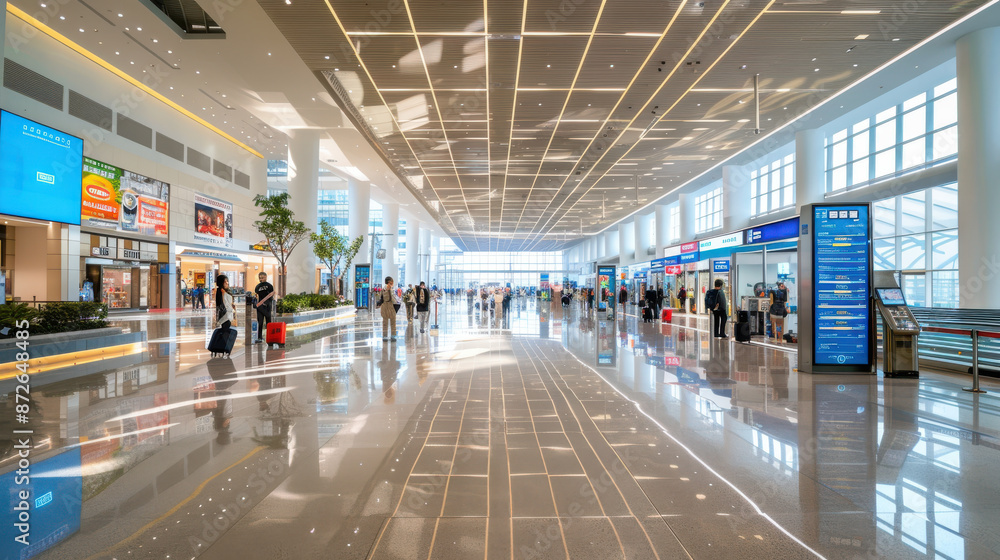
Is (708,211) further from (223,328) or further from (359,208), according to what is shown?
(223,328)

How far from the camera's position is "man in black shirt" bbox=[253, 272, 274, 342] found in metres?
12.2

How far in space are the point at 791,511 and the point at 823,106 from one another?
16.7 metres

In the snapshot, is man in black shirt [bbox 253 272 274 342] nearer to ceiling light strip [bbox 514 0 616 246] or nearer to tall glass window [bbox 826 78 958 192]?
ceiling light strip [bbox 514 0 616 246]

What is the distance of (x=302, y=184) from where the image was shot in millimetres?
23125

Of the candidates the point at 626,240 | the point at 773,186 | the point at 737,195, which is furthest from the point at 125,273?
the point at 626,240

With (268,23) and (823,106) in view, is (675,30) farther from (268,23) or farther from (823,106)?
(268,23)

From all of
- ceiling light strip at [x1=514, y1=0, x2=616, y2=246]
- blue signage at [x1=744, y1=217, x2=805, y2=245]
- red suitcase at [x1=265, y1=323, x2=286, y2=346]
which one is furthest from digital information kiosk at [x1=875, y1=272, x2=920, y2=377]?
red suitcase at [x1=265, y1=323, x2=286, y2=346]

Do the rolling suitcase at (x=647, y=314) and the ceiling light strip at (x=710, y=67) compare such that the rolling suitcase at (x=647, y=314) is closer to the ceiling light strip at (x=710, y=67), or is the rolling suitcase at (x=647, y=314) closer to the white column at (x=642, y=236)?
the ceiling light strip at (x=710, y=67)

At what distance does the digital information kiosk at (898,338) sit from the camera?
8.43m

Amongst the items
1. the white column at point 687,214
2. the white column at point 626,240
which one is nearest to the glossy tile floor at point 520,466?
the white column at point 687,214

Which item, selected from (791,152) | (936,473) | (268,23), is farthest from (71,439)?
(791,152)

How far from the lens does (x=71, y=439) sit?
A: 4.61 metres

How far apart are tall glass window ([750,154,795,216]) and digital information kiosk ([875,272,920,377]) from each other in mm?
15299

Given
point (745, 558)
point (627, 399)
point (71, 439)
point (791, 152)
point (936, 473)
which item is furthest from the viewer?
point (791, 152)
